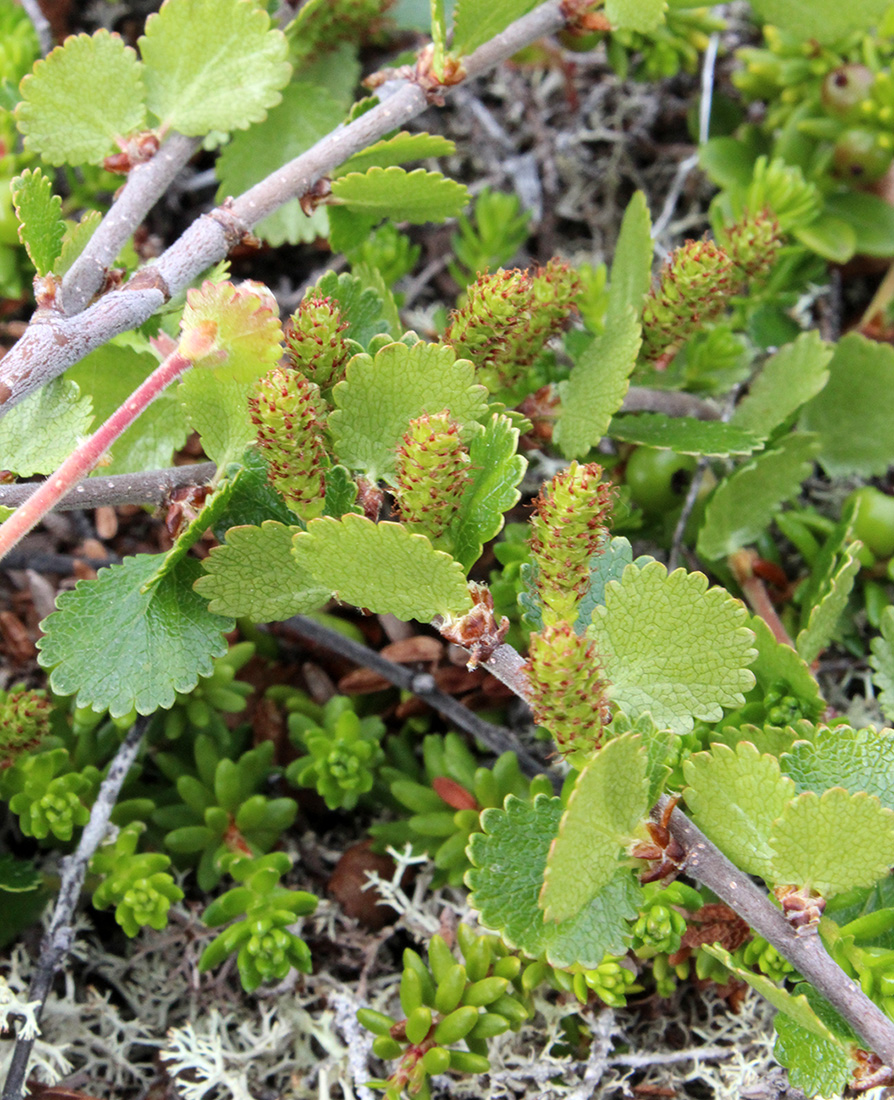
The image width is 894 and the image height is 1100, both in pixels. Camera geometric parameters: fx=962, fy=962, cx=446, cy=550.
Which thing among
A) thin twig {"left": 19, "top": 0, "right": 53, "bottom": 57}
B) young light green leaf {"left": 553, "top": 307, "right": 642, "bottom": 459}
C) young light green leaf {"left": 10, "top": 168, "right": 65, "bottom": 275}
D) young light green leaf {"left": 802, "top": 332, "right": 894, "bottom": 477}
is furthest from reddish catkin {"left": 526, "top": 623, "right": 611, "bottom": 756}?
thin twig {"left": 19, "top": 0, "right": 53, "bottom": 57}

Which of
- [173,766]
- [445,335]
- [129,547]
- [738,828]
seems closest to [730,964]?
A: [738,828]

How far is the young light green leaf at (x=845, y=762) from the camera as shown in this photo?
1069 millimetres

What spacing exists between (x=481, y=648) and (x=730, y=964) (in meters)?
0.40

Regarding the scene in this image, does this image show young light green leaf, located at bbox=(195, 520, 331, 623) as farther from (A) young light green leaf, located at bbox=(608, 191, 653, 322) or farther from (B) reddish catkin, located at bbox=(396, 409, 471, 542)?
(A) young light green leaf, located at bbox=(608, 191, 653, 322)

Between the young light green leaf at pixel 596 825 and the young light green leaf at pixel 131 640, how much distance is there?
1.52 ft

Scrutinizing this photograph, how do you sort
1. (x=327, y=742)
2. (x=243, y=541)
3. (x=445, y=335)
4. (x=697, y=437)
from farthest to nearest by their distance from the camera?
1. (x=327, y=742)
2. (x=697, y=437)
3. (x=445, y=335)
4. (x=243, y=541)

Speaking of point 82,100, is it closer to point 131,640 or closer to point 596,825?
point 131,640

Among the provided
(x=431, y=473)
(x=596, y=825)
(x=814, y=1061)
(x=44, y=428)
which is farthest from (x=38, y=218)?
(x=814, y=1061)

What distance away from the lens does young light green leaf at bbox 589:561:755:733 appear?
101 centimetres

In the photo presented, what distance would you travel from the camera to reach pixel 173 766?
1.49 metres

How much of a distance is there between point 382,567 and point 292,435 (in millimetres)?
161

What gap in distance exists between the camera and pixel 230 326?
3.08 ft

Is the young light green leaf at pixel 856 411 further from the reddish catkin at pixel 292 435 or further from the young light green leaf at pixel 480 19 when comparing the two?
the reddish catkin at pixel 292 435

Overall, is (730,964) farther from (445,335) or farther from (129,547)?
(129,547)
